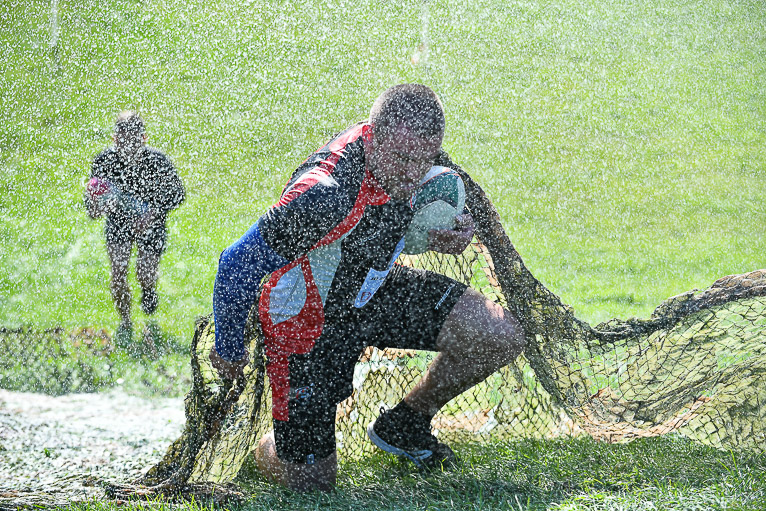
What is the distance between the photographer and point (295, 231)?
123 inches

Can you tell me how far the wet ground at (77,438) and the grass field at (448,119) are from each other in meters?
1.89

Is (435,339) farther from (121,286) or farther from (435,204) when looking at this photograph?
(121,286)

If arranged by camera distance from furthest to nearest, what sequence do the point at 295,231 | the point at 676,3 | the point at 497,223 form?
the point at 676,3, the point at 497,223, the point at 295,231

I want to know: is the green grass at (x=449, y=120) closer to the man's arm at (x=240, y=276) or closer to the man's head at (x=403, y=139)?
the man's arm at (x=240, y=276)

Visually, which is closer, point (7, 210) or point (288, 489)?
point (288, 489)

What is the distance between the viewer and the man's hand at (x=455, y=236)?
11.6 ft

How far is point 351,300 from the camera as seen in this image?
3541 millimetres

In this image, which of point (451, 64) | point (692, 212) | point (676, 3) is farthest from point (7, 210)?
point (676, 3)

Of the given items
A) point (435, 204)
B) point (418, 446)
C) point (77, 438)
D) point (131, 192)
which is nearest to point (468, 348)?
point (418, 446)

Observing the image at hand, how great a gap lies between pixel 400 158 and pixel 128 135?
4093 mm

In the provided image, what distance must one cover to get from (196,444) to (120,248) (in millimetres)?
3816

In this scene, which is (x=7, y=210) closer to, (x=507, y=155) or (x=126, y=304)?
(x=126, y=304)

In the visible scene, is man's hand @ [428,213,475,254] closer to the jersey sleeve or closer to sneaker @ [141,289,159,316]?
the jersey sleeve

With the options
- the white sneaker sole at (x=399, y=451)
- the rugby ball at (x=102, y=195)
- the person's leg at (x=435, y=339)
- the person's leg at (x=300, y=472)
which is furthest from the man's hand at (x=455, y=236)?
the rugby ball at (x=102, y=195)
